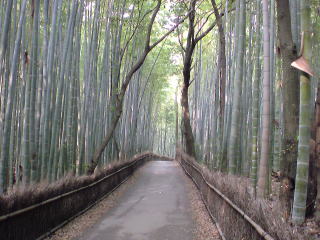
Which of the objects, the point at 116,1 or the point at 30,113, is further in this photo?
the point at 116,1

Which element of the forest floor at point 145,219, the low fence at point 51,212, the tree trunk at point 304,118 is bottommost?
the forest floor at point 145,219

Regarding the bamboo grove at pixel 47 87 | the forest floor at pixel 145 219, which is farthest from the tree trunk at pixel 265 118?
the bamboo grove at pixel 47 87

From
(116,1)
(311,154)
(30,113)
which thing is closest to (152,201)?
(30,113)

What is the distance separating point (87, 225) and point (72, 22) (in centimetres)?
332

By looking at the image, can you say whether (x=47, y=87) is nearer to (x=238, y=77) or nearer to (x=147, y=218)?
(x=147, y=218)

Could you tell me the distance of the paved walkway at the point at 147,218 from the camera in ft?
16.9

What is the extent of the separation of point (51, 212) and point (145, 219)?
1787 millimetres

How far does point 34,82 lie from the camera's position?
5.40 m

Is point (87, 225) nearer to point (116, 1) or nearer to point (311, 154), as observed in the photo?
point (311, 154)

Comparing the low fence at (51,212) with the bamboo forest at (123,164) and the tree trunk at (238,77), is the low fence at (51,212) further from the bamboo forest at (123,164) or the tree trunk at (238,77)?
the tree trunk at (238,77)

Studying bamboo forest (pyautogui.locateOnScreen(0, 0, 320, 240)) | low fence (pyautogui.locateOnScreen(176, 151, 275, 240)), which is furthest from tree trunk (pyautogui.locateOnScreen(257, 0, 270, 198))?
low fence (pyautogui.locateOnScreen(176, 151, 275, 240))

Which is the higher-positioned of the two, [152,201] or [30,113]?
[30,113]

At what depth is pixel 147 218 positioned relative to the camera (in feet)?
20.6

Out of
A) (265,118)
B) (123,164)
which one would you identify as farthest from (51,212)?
(123,164)
